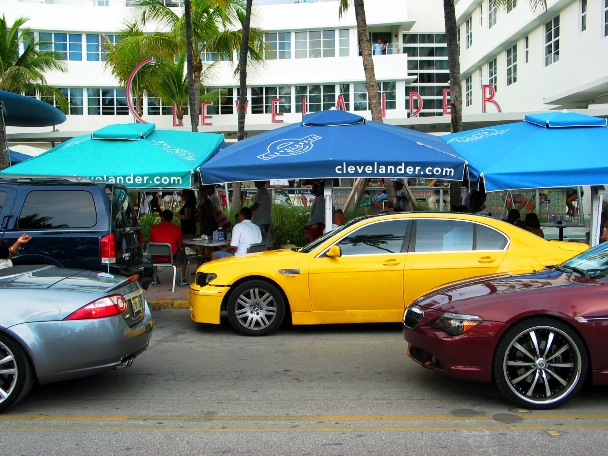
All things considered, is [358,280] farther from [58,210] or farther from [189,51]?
[189,51]

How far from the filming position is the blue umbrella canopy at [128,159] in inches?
422

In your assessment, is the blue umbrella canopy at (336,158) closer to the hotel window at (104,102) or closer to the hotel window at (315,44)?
the hotel window at (315,44)

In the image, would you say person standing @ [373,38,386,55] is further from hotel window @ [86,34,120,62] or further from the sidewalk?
the sidewalk

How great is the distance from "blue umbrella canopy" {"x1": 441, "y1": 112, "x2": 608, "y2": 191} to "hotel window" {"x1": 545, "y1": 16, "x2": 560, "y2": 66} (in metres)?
20.6

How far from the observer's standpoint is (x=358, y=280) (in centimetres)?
786

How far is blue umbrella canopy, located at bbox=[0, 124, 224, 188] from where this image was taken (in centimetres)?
1073

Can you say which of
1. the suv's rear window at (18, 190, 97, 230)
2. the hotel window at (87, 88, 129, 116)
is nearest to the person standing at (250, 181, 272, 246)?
the suv's rear window at (18, 190, 97, 230)

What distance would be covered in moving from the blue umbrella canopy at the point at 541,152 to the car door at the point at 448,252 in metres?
2.11

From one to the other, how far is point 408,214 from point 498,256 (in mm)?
1261

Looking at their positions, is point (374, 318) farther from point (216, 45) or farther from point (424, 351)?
point (216, 45)

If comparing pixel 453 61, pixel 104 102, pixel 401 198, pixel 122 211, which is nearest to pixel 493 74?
pixel 104 102

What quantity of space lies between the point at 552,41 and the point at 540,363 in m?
29.1

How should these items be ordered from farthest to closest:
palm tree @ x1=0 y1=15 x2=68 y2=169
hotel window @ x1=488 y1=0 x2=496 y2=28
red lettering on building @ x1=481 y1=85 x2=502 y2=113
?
1. hotel window @ x1=488 y1=0 x2=496 y2=28
2. red lettering on building @ x1=481 y1=85 x2=502 y2=113
3. palm tree @ x1=0 y1=15 x2=68 y2=169

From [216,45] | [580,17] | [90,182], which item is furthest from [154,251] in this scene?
[580,17]
